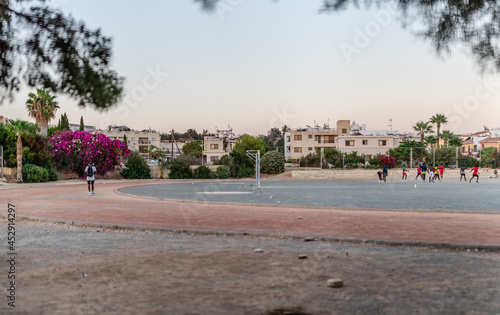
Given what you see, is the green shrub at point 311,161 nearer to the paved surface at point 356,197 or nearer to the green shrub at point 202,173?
the green shrub at point 202,173

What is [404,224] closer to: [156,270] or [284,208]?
[284,208]

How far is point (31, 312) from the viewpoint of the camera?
467 centimetres

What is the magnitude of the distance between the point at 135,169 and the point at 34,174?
10401 millimetres

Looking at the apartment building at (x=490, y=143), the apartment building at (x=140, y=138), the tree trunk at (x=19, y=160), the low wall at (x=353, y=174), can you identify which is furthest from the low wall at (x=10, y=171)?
the apartment building at (x=490, y=143)

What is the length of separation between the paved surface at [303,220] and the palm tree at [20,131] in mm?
20258

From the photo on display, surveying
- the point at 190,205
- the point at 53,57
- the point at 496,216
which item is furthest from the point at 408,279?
the point at 190,205

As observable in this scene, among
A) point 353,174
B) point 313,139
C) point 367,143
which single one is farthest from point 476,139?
point 353,174

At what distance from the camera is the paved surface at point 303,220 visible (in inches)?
389

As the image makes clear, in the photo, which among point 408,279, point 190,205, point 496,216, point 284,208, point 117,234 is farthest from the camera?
point 190,205

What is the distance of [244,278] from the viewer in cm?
605

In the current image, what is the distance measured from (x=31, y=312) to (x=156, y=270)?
2082mm

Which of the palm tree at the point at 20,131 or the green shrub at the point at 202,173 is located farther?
the green shrub at the point at 202,173

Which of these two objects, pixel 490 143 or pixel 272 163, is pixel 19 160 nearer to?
pixel 272 163

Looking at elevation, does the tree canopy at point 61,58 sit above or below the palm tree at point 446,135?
below
